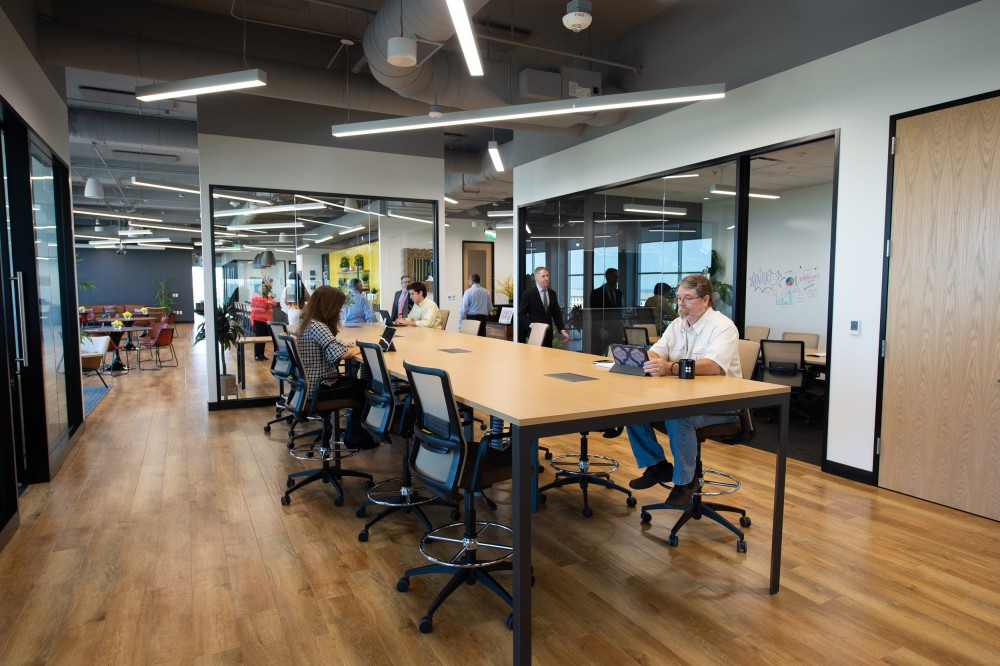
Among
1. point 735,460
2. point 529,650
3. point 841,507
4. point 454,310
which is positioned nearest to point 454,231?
point 454,310

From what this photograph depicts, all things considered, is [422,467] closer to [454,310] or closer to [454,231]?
[454,310]

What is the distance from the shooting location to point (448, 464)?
2451 mm

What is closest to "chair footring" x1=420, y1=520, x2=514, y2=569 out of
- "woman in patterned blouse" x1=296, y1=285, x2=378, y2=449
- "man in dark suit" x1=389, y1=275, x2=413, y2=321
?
"woman in patterned blouse" x1=296, y1=285, x2=378, y2=449

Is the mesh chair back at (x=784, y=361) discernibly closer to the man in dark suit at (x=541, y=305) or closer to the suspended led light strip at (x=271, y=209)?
the man in dark suit at (x=541, y=305)

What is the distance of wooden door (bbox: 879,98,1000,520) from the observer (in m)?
3.44

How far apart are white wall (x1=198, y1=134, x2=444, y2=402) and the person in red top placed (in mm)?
544

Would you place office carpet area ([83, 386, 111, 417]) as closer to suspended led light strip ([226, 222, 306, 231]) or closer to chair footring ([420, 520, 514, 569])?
suspended led light strip ([226, 222, 306, 231])

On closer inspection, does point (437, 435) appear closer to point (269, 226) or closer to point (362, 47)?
point (362, 47)

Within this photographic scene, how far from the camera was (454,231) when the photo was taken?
16.2 metres

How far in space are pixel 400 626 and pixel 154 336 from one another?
983cm

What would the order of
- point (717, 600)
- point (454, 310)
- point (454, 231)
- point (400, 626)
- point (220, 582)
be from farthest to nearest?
point (454, 231)
point (454, 310)
point (220, 582)
point (717, 600)
point (400, 626)

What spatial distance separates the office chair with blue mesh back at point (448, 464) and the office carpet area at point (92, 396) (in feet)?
18.7

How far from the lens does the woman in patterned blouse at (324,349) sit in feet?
12.5

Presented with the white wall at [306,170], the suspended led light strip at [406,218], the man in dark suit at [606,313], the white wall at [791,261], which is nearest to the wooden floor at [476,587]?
the man in dark suit at [606,313]
